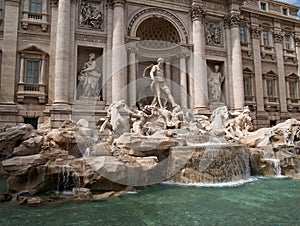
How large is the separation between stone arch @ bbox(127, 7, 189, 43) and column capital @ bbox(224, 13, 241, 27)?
3.73m

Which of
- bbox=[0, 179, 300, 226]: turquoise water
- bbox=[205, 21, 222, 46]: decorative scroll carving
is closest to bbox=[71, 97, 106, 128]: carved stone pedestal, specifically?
bbox=[0, 179, 300, 226]: turquoise water

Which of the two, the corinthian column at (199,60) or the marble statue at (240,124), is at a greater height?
the corinthian column at (199,60)

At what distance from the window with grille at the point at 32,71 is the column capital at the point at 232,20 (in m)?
13.4

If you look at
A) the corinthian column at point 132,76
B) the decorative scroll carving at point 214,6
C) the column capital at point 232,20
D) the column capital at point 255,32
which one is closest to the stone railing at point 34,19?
the corinthian column at point 132,76

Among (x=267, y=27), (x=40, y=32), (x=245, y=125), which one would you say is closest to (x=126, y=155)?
(x=245, y=125)

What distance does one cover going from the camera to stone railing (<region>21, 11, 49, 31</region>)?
14367 mm

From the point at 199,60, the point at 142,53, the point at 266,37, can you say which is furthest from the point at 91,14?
the point at 266,37

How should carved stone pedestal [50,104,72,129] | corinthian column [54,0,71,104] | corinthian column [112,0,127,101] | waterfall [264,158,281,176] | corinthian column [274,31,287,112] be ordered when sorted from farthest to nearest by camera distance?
corinthian column [274,31,287,112]
corinthian column [112,0,127,101]
corinthian column [54,0,71,104]
carved stone pedestal [50,104,72,129]
waterfall [264,158,281,176]

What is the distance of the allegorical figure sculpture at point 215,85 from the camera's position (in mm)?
18062

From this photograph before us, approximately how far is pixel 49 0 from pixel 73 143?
33.1ft

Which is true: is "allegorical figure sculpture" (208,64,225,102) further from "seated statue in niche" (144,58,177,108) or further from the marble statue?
"seated statue in niche" (144,58,177,108)

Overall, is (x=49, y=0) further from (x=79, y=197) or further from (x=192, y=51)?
(x=79, y=197)

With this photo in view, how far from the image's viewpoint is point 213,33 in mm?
18797

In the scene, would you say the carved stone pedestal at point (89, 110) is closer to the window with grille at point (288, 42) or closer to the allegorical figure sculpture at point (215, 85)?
the allegorical figure sculpture at point (215, 85)
